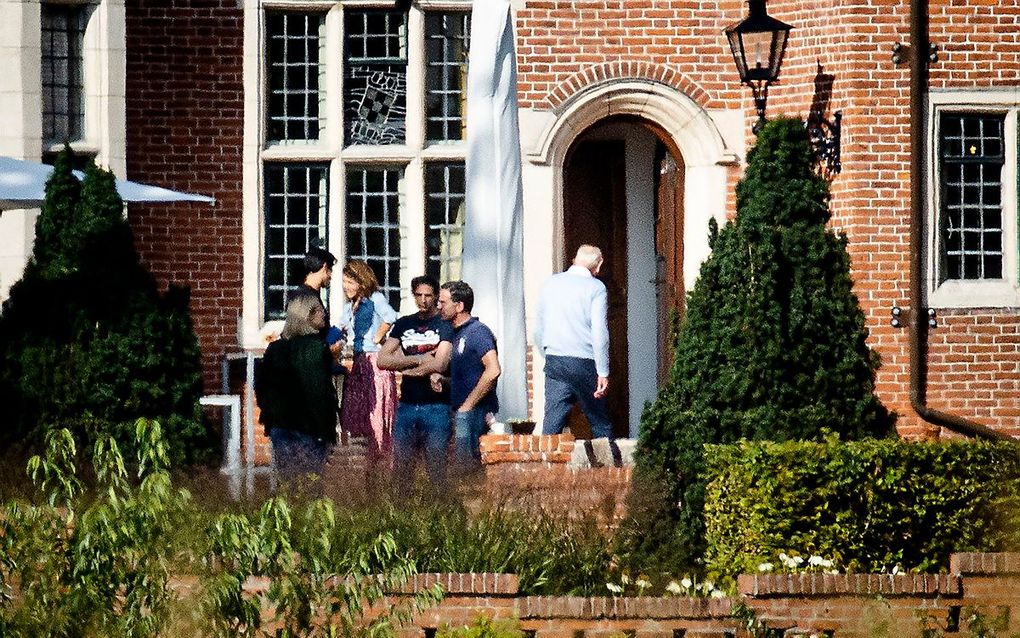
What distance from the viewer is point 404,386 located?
1306 cm

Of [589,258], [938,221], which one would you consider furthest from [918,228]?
[589,258]

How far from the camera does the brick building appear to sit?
51.9 feet

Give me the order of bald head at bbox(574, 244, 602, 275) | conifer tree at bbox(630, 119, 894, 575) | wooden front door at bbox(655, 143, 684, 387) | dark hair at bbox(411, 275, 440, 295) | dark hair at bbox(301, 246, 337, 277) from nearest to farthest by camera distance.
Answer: conifer tree at bbox(630, 119, 894, 575)
dark hair at bbox(411, 275, 440, 295)
dark hair at bbox(301, 246, 337, 277)
bald head at bbox(574, 244, 602, 275)
wooden front door at bbox(655, 143, 684, 387)

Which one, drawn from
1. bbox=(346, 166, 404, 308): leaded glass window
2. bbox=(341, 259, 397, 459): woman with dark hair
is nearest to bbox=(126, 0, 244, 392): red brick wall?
bbox=(346, 166, 404, 308): leaded glass window

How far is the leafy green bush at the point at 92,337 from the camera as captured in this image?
13.4m

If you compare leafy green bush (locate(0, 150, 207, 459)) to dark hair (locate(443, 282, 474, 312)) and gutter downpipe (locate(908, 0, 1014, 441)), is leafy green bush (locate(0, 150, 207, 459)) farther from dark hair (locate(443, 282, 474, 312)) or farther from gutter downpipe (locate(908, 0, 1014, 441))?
gutter downpipe (locate(908, 0, 1014, 441))

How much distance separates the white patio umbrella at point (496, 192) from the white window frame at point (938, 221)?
4.06 meters

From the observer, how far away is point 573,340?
1407cm

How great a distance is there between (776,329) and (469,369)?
198cm

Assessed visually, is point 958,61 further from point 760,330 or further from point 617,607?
point 617,607

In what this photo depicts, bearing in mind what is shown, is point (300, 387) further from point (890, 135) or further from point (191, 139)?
point (890, 135)

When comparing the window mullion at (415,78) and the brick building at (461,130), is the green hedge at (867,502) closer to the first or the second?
the brick building at (461,130)

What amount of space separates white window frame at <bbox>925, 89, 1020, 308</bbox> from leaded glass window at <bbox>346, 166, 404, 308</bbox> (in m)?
4.16

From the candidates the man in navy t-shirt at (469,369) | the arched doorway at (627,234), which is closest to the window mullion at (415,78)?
the arched doorway at (627,234)
